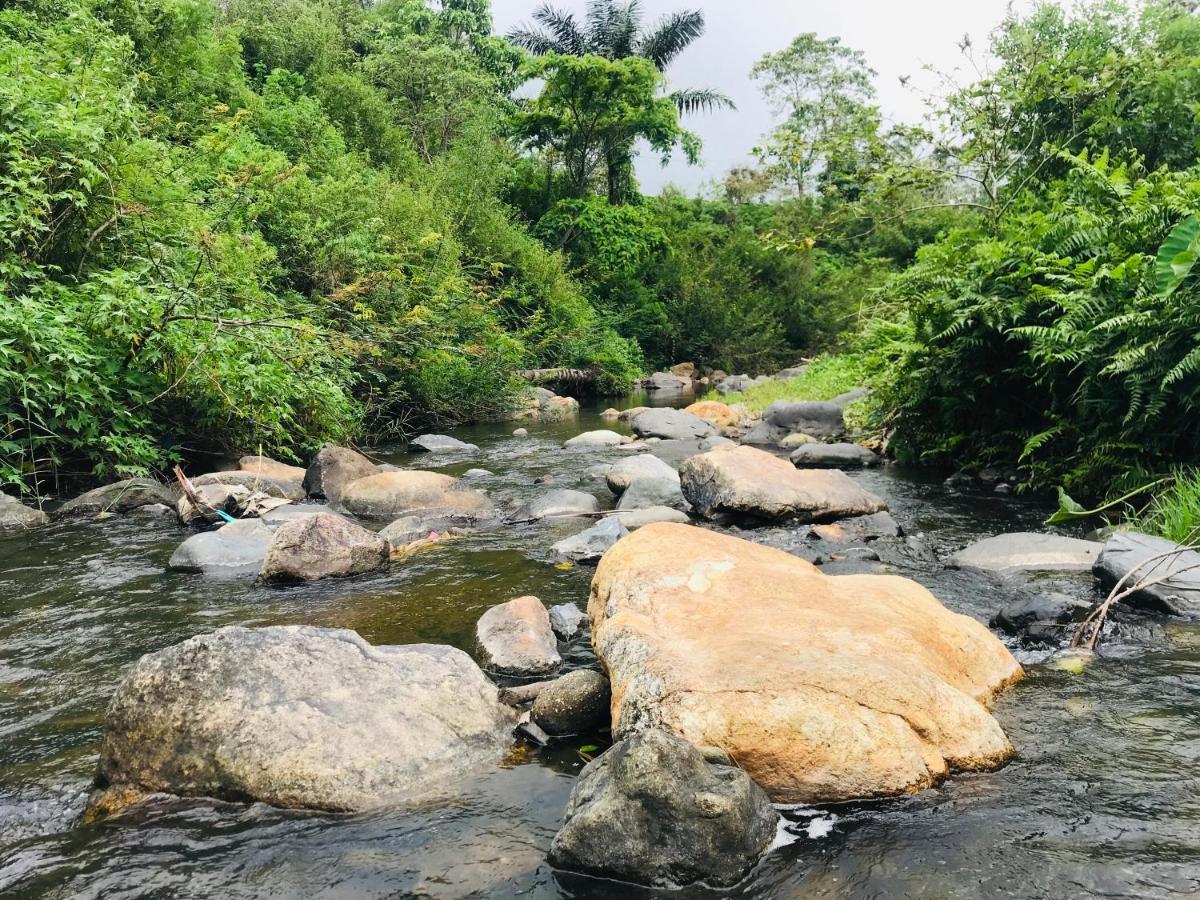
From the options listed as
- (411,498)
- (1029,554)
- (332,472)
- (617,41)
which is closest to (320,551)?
(411,498)

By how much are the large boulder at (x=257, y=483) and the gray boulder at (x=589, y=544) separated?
148 inches

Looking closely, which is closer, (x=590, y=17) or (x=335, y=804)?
(x=335, y=804)

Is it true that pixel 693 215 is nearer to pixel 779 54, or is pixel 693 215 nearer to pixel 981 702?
pixel 779 54

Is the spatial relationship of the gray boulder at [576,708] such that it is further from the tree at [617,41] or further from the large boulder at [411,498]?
the tree at [617,41]

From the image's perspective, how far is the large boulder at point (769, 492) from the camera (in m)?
7.50

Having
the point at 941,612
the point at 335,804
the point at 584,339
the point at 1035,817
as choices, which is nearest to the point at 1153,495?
the point at 941,612

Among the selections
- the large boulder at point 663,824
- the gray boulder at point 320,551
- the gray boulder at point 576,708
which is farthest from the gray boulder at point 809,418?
the large boulder at point 663,824

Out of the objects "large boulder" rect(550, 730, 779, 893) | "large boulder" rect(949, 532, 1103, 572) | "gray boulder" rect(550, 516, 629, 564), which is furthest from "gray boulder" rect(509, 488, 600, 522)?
"large boulder" rect(550, 730, 779, 893)

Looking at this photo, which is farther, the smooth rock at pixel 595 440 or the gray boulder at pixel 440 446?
the smooth rock at pixel 595 440

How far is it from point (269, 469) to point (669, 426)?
24.5 feet

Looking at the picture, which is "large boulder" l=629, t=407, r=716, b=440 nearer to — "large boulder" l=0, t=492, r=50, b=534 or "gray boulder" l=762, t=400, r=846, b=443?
"gray boulder" l=762, t=400, r=846, b=443

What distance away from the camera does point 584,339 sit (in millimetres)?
24609

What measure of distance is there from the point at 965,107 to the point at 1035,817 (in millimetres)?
13569

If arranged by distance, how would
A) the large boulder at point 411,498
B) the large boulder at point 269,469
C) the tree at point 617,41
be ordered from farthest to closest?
1. the tree at point 617,41
2. the large boulder at point 269,469
3. the large boulder at point 411,498
